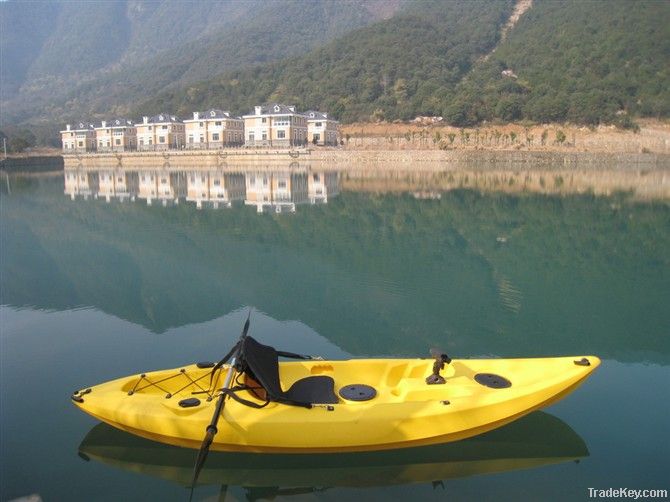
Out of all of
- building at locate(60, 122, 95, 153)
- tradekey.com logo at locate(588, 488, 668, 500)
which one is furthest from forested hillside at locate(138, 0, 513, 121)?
tradekey.com logo at locate(588, 488, 668, 500)

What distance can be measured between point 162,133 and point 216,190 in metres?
42.6

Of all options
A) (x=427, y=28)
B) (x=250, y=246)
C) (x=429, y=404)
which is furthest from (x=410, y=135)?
(x=429, y=404)

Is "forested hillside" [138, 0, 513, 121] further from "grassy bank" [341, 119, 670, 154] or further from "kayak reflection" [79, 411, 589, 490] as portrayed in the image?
"kayak reflection" [79, 411, 589, 490]

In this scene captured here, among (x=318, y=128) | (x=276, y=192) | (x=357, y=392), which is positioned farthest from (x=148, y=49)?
(x=357, y=392)

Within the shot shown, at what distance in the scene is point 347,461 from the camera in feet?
17.4

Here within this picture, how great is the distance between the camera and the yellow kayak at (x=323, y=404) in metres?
4.87

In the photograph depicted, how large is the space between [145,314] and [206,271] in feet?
11.1

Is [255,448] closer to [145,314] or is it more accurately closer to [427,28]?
[145,314]

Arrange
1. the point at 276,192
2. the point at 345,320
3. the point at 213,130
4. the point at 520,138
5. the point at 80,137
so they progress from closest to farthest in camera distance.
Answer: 1. the point at 345,320
2. the point at 276,192
3. the point at 520,138
4. the point at 213,130
5. the point at 80,137

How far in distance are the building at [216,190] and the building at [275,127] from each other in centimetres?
2119

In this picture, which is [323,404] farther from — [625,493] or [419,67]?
[419,67]

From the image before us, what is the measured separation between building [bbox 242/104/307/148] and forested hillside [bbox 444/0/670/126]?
1816 centimetres

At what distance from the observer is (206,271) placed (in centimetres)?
1366

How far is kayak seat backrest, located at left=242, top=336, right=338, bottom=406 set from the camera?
5074mm
